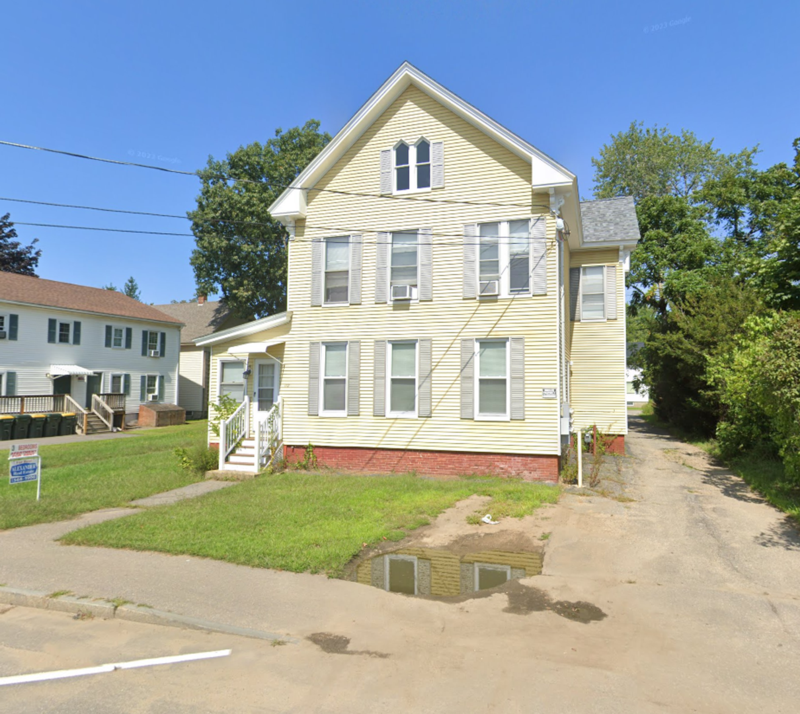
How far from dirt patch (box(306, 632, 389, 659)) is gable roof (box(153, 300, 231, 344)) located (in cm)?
3729

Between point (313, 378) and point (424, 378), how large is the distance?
3039 millimetres

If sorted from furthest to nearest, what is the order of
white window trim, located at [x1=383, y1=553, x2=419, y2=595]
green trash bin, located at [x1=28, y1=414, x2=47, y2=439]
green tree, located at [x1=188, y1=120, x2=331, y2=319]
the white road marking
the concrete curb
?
green tree, located at [x1=188, y1=120, x2=331, y2=319] < green trash bin, located at [x1=28, y1=414, x2=47, y2=439] < white window trim, located at [x1=383, y1=553, x2=419, y2=595] < the concrete curb < the white road marking

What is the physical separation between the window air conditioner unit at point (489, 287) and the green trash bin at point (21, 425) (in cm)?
2200

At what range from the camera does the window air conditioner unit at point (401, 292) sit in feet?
45.3

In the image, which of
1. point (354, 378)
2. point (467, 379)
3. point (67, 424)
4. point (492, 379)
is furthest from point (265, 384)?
point (67, 424)

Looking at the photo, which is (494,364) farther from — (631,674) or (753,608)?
(631,674)

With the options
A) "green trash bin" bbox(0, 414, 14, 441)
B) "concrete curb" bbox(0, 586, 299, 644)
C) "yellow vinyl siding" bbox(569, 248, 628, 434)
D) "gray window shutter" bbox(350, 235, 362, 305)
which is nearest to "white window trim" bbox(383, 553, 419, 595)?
"concrete curb" bbox(0, 586, 299, 644)

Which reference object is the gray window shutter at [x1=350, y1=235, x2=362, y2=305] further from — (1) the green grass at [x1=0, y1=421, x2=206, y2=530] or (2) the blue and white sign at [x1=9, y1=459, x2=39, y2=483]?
(2) the blue and white sign at [x1=9, y1=459, x2=39, y2=483]

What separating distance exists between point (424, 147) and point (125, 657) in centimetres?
1285

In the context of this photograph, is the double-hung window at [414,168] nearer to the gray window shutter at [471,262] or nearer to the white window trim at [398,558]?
the gray window shutter at [471,262]

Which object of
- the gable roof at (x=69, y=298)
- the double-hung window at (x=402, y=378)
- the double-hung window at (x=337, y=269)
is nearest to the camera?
the double-hung window at (x=402, y=378)

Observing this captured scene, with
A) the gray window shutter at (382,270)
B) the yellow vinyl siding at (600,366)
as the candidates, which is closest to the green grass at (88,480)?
the gray window shutter at (382,270)

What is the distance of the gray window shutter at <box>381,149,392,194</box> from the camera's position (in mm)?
14391

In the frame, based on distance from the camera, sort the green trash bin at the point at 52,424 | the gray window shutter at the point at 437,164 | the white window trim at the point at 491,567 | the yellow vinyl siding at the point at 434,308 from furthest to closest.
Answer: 1. the green trash bin at the point at 52,424
2. the gray window shutter at the point at 437,164
3. the yellow vinyl siding at the point at 434,308
4. the white window trim at the point at 491,567
